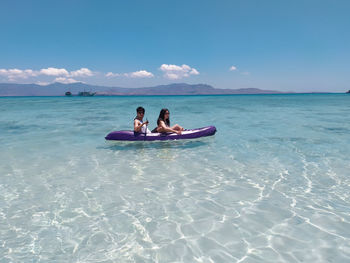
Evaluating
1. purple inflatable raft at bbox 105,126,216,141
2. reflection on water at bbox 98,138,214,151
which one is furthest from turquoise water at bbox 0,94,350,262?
purple inflatable raft at bbox 105,126,216,141

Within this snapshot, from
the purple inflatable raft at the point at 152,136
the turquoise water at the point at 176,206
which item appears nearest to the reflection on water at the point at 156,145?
the purple inflatable raft at the point at 152,136

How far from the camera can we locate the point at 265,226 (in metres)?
3.83

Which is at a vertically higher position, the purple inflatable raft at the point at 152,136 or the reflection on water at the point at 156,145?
the purple inflatable raft at the point at 152,136

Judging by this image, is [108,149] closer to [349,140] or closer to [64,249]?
[64,249]

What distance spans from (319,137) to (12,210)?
11172mm

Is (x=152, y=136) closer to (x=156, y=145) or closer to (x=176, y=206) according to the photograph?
(x=156, y=145)

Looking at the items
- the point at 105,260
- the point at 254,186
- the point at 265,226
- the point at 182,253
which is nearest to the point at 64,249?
the point at 105,260

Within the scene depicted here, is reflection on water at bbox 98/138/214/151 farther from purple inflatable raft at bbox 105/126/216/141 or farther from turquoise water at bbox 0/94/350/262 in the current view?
turquoise water at bbox 0/94/350/262

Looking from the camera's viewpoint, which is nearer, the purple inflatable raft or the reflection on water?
the reflection on water

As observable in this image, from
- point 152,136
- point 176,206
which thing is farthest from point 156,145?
point 176,206

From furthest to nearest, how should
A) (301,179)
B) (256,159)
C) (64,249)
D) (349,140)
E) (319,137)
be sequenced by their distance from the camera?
1. (319,137)
2. (349,140)
3. (256,159)
4. (301,179)
5. (64,249)

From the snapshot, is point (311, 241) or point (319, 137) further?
point (319, 137)

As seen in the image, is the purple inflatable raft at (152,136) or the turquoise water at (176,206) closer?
the turquoise water at (176,206)

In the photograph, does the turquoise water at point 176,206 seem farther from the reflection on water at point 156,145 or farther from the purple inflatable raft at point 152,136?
the purple inflatable raft at point 152,136
